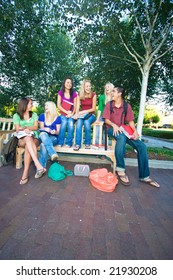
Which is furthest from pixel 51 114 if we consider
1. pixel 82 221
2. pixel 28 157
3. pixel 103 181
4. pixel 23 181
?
pixel 82 221

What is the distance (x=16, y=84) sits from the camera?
13.0 meters

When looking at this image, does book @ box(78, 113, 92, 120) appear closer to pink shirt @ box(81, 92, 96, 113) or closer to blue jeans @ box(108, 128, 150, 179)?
pink shirt @ box(81, 92, 96, 113)

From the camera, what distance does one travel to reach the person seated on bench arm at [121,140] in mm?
3074

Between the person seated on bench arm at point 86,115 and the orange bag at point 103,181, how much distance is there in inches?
28.3

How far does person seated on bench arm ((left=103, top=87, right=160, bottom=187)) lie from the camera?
3.07m

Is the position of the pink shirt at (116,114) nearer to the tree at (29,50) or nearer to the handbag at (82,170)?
the handbag at (82,170)

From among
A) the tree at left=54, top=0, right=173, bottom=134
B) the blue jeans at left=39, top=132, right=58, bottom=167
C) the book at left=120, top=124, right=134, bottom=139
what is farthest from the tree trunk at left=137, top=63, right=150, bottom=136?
the blue jeans at left=39, top=132, right=58, bottom=167

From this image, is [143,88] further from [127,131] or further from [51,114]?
[51,114]

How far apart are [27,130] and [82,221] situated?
6.51 feet

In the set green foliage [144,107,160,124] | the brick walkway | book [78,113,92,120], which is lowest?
the brick walkway

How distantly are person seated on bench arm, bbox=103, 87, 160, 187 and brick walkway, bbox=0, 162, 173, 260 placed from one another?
0.27m

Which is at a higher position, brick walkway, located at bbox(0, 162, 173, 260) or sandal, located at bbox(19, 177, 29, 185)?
sandal, located at bbox(19, 177, 29, 185)
